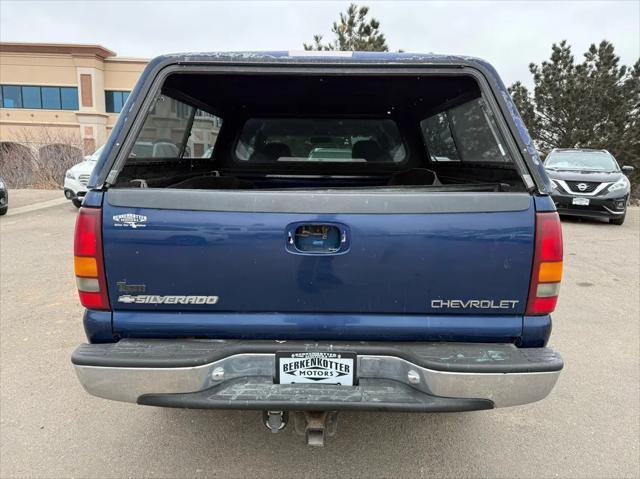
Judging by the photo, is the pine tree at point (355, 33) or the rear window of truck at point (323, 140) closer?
the rear window of truck at point (323, 140)

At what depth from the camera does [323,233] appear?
2.10 metres

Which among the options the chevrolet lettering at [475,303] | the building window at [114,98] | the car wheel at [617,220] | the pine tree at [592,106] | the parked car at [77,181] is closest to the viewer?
the chevrolet lettering at [475,303]

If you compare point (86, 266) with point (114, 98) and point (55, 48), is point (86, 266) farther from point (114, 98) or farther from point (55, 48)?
point (55, 48)

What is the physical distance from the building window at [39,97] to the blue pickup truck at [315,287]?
42.4m

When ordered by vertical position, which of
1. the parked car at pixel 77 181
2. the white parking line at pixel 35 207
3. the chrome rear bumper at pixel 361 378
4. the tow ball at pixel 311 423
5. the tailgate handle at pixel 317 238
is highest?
the parked car at pixel 77 181

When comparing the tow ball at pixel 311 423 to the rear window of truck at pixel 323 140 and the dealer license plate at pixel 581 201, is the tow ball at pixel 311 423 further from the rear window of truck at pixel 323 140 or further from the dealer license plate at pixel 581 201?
the dealer license plate at pixel 581 201

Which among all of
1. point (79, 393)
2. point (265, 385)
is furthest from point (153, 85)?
point (79, 393)

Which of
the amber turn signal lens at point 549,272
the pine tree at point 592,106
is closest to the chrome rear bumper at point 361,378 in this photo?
the amber turn signal lens at point 549,272

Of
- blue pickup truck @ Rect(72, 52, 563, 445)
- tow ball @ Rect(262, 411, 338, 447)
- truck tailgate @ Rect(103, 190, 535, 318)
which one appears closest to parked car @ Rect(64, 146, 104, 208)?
blue pickup truck @ Rect(72, 52, 563, 445)

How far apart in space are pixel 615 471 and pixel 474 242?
156 cm

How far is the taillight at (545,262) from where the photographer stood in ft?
6.68

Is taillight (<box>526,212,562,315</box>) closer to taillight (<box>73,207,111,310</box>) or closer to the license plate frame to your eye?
taillight (<box>73,207,111,310</box>)

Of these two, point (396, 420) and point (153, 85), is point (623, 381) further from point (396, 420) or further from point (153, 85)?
point (153, 85)

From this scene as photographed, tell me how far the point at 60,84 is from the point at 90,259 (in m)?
43.1
